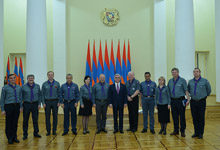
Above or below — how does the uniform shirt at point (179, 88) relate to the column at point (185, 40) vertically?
below

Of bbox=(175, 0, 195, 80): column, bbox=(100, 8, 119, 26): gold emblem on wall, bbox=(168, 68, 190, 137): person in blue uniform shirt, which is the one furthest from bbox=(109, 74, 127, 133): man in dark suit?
bbox=(100, 8, 119, 26): gold emblem on wall

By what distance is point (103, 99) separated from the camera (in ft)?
17.1

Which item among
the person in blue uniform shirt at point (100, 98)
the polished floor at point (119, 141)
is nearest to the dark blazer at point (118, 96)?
the person in blue uniform shirt at point (100, 98)

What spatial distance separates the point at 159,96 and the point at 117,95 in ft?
3.02

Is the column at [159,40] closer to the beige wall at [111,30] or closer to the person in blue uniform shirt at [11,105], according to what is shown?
the beige wall at [111,30]

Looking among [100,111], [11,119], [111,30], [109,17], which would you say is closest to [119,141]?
[100,111]

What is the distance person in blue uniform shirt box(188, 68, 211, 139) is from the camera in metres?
4.62

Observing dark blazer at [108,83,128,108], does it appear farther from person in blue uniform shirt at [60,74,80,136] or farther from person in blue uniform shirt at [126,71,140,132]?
person in blue uniform shirt at [60,74,80,136]

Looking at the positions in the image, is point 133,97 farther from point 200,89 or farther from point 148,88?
point 200,89

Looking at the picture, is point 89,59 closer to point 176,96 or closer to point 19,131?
point 19,131

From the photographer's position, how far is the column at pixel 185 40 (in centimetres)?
719

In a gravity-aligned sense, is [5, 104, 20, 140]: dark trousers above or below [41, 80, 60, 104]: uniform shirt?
below

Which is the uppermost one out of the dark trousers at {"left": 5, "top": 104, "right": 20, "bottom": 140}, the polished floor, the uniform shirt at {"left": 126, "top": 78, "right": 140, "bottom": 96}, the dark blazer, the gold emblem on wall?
the gold emblem on wall

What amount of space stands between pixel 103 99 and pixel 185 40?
3.59 m
